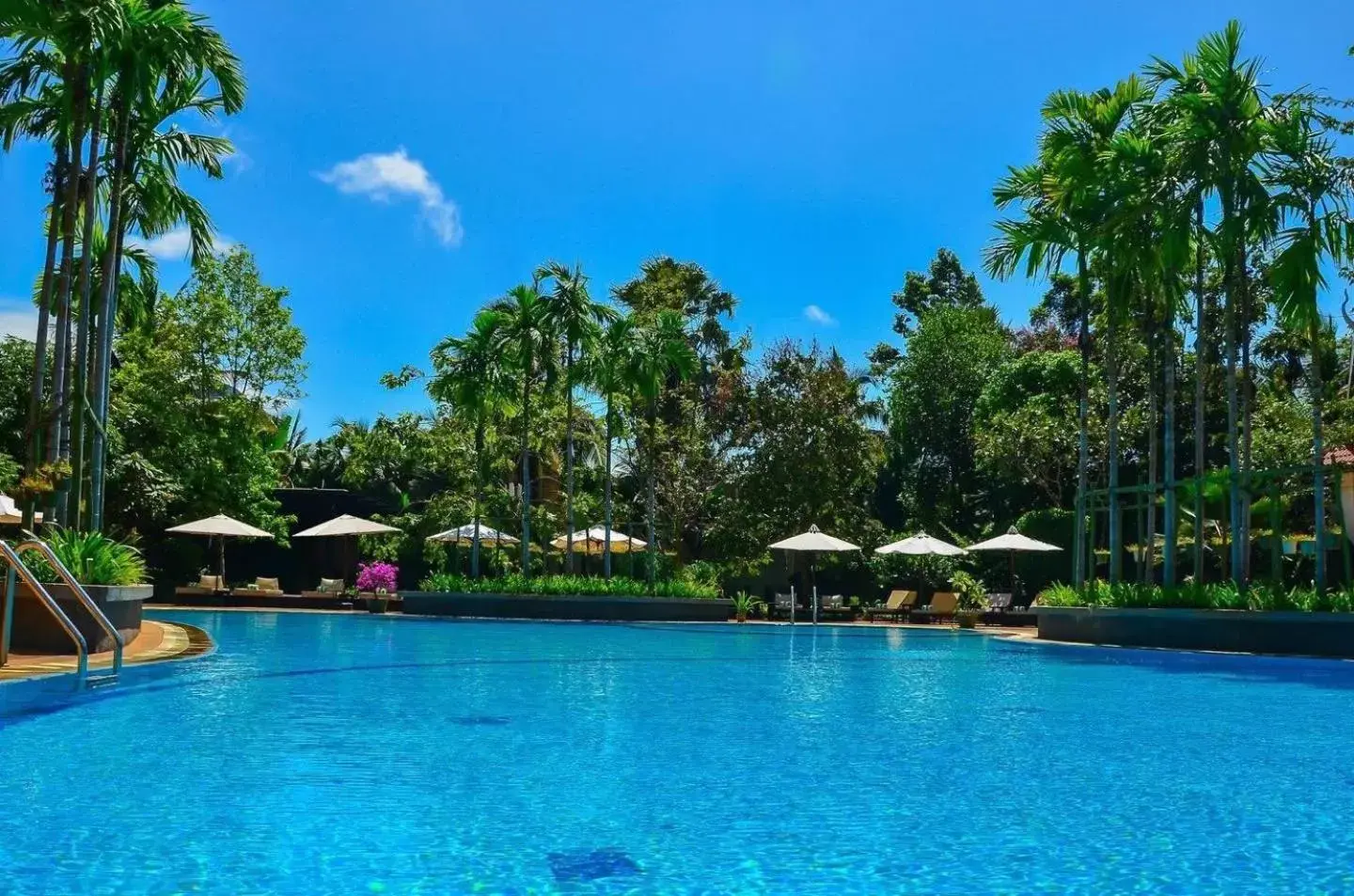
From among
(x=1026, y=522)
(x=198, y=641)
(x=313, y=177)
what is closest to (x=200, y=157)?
(x=313, y=177)

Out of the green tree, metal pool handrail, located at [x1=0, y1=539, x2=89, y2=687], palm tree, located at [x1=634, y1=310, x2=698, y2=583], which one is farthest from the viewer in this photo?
the green tree

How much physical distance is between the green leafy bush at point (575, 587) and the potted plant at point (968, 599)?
551cm

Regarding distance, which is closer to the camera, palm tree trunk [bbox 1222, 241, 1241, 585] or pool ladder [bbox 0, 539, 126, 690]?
pool ladder [bbox 0, 539, 126, 690]

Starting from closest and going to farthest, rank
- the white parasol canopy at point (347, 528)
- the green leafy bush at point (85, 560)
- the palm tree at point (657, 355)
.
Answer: the green leafy bush at point (85, 560), the palm tree at point (657, 355), the white parasol canopy at point (347, 528)

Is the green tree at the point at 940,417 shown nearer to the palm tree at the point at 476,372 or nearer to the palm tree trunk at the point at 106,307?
the palm tree at the point at 476,372

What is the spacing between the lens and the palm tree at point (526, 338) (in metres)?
25.6

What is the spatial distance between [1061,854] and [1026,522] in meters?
24.3

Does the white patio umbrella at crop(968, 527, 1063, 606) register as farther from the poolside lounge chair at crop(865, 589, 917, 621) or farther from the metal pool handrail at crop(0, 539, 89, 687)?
the metal pool handrail at crop(0, 539, 89, 687)

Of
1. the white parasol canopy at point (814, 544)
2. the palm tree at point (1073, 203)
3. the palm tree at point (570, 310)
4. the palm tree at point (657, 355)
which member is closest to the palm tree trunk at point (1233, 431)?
the palm tree at point (1073, 203)

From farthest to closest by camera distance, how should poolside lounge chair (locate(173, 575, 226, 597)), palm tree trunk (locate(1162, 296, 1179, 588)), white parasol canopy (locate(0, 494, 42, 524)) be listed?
poolside lounge chair (locate(173, 575, 226, 597)), palm tree trunk (locate(1162, 296, 1179, 588)), white parasol canopy (locate(0, 494, 42, 524))

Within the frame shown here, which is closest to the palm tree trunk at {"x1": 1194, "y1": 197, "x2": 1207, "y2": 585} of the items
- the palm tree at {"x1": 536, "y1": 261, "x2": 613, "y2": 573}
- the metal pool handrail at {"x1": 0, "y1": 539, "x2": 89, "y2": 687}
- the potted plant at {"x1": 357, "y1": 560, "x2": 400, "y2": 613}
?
the palm tree at {"x1": 536, "y1": 261, "x2": 613, "y2": 573}

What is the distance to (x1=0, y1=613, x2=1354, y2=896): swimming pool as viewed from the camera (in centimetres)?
576

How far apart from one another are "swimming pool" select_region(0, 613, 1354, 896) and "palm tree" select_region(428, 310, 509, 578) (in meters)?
12.4

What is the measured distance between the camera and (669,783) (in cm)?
788
